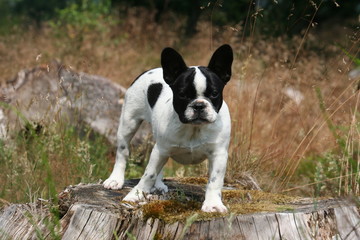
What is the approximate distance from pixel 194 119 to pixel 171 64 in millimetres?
414

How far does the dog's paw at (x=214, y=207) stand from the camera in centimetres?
308

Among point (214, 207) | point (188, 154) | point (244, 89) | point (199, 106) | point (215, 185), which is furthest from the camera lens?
point (244, 89)

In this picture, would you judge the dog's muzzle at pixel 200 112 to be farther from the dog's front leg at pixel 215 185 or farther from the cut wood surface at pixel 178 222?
the cut wood surface at pixel 178 222

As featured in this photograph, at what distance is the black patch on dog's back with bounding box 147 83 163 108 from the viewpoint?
371 cm

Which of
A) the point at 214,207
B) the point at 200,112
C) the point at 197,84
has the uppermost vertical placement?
the point at 197,84

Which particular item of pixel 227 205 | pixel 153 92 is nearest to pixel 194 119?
pixel 227 205

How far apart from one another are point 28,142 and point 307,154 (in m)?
3.16

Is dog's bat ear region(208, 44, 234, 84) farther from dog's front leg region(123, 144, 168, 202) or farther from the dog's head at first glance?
dog's front leg region(123, 144, 168, 202)

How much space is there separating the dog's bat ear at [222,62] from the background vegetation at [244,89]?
2.14 feet

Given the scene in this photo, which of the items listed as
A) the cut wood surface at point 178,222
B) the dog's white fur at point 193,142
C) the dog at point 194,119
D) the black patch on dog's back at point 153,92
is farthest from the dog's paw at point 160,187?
the black patch on dog's back at point 153,92

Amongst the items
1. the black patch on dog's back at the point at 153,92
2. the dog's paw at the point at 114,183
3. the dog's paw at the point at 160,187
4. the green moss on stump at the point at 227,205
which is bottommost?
the dog's paw at the point at 114,183

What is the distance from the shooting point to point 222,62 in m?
3.19

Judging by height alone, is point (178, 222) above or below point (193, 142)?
below

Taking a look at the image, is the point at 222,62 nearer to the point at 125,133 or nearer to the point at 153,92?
the point at 153,92
